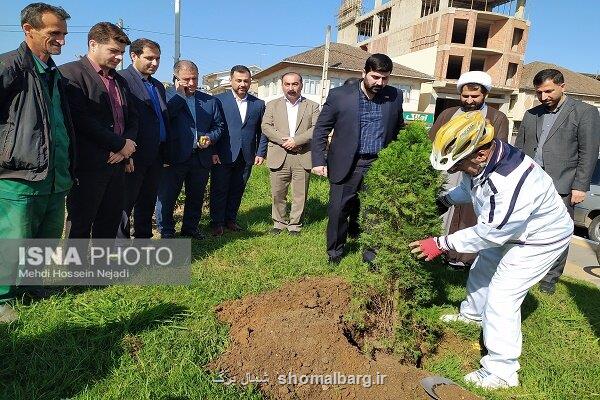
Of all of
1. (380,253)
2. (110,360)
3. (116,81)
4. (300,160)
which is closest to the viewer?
(110,360)

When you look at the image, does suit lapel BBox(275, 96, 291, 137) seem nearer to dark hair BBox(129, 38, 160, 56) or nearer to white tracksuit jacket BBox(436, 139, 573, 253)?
dark hair BBox(129, 38, 160, 56)

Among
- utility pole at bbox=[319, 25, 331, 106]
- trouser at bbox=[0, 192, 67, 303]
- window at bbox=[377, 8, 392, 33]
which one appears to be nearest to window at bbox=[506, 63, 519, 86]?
window at bbox=[377, 8, 392, 33]

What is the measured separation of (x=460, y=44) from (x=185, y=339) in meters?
43.5

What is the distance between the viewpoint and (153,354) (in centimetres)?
294

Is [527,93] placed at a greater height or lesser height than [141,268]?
greater

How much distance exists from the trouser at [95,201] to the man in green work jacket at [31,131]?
0.41m

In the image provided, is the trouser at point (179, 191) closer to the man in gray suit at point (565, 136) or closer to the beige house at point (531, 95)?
the man in gray suit at point (565, 136)

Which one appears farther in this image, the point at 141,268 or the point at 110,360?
the point at 141,268

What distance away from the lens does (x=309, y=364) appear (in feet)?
9.32

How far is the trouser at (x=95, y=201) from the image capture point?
409 centimetres

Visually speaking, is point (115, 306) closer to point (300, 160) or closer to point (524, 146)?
point (300, 160)

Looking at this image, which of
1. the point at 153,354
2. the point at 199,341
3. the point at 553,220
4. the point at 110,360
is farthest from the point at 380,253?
the point at 110,360

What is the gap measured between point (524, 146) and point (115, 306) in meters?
4.70

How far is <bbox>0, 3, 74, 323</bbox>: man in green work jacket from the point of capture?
10.5ft
